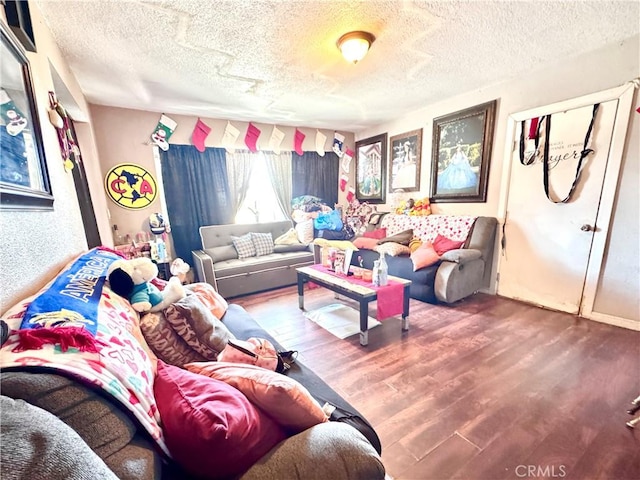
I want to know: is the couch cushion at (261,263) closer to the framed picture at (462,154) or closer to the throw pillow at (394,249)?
the throw pillow at (394,249)

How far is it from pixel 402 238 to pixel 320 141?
220 cm

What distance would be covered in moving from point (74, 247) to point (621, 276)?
13.5 feet

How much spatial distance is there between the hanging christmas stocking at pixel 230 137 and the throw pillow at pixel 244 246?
51.9 inches

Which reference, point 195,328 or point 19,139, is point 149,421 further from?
point 19,139

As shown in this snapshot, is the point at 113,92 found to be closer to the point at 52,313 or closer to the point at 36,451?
the point at 52,313

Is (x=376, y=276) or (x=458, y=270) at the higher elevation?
(x=376, y=276)

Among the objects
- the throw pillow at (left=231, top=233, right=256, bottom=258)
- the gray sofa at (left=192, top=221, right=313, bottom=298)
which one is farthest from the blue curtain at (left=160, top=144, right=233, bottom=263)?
the throw pillow at (left=231, top=233, right=256, bottom=258)

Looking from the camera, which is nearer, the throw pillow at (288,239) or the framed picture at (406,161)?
the framed picture at (406,161)

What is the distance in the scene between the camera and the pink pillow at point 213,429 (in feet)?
1.99

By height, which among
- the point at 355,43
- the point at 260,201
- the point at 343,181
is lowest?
the point at 260,201

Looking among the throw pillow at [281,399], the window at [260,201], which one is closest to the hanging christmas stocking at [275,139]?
the window at [260,201]

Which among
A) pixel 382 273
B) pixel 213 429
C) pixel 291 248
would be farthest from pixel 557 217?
pixel 213 429

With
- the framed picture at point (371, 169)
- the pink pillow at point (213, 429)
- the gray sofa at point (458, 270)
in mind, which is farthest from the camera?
the framed picture at point (371, 169)

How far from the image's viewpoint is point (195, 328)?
3.86ft
